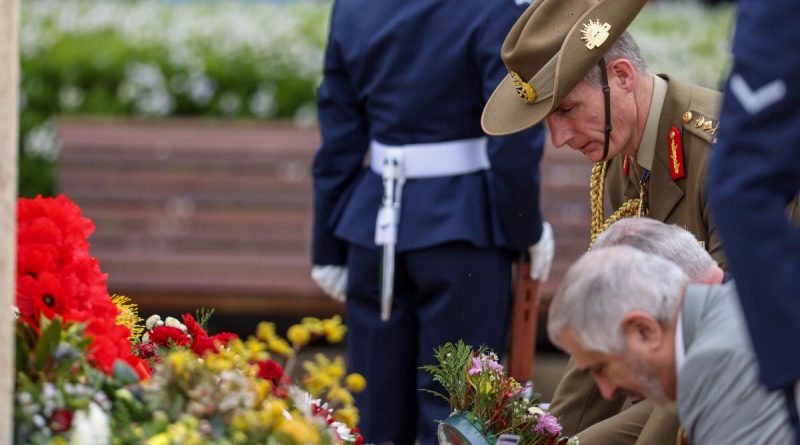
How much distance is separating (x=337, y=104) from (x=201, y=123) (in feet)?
8.61

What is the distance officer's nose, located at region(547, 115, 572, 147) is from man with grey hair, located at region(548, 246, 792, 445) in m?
0.83

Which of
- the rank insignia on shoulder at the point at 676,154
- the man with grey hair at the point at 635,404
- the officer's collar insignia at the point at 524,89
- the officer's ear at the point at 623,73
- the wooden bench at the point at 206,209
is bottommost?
the wooden bench at the point at 206,209

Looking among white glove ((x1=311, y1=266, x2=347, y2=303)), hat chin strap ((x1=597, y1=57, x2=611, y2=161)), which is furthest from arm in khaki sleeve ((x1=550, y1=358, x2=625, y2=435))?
white glove ((x1=311, y1=266, x2=347, y2=303))

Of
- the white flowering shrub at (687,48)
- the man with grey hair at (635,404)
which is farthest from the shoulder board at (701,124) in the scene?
the white flowering shrub at (687,48)

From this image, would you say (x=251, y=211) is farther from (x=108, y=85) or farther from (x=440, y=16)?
(x=440, y=16)

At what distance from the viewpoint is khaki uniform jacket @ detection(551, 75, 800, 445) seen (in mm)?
2848

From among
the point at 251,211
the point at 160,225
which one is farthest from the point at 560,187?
the point at 160,225

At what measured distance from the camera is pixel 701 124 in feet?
9.59

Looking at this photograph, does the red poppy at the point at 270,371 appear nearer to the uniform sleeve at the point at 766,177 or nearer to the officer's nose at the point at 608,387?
the officer's nose at the point at 608,387

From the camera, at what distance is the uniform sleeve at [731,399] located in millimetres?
2098

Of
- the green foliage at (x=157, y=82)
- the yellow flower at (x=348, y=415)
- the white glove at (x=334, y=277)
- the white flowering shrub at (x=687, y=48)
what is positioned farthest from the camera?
the white flowering shrub at (x=687, y=48)

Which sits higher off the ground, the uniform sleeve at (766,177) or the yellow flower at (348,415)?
the uniform sleeve at (766,177)

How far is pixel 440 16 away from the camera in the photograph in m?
3.92

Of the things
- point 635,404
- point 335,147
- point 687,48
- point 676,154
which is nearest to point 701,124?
point 676,154
